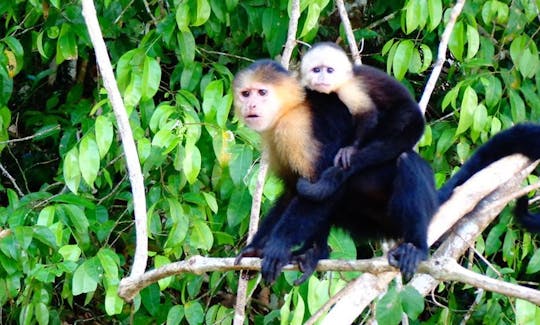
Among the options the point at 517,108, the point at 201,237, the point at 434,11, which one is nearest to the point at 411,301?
the point at 201,237

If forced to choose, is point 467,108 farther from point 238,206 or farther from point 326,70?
point 238,206

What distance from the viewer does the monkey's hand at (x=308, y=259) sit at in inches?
169

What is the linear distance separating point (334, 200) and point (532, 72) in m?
1.88

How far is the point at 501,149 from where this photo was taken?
454 cm

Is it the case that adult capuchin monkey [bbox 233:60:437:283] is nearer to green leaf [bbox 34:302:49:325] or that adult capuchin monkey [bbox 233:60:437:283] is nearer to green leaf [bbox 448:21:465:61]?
green leaf [bbox 448:21:465:61]

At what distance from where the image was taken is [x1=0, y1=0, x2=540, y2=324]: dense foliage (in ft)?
15.3

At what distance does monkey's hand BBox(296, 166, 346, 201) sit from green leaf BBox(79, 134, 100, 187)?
37.5 inches

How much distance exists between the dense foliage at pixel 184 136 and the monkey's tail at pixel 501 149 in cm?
46

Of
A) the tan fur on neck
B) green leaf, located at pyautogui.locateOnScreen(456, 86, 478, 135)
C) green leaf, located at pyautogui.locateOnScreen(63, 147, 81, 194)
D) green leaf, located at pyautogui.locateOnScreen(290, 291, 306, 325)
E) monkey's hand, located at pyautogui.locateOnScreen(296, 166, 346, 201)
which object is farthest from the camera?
green leaf, located at pyautogui.locateOnScreen(456, 86, 478, 135)

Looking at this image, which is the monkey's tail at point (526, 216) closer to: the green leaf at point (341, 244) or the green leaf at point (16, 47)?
the green leaf at point (341, 244)

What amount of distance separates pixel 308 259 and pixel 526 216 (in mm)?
1061

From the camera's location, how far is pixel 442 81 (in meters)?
6.44

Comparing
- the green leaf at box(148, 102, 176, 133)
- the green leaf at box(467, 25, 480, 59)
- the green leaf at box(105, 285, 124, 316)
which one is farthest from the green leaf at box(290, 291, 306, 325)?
the green leaf at box(467, 25, 480, 59)

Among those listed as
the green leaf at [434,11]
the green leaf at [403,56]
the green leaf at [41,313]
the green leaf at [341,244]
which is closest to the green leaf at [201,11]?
the green leaf at [403,56]
